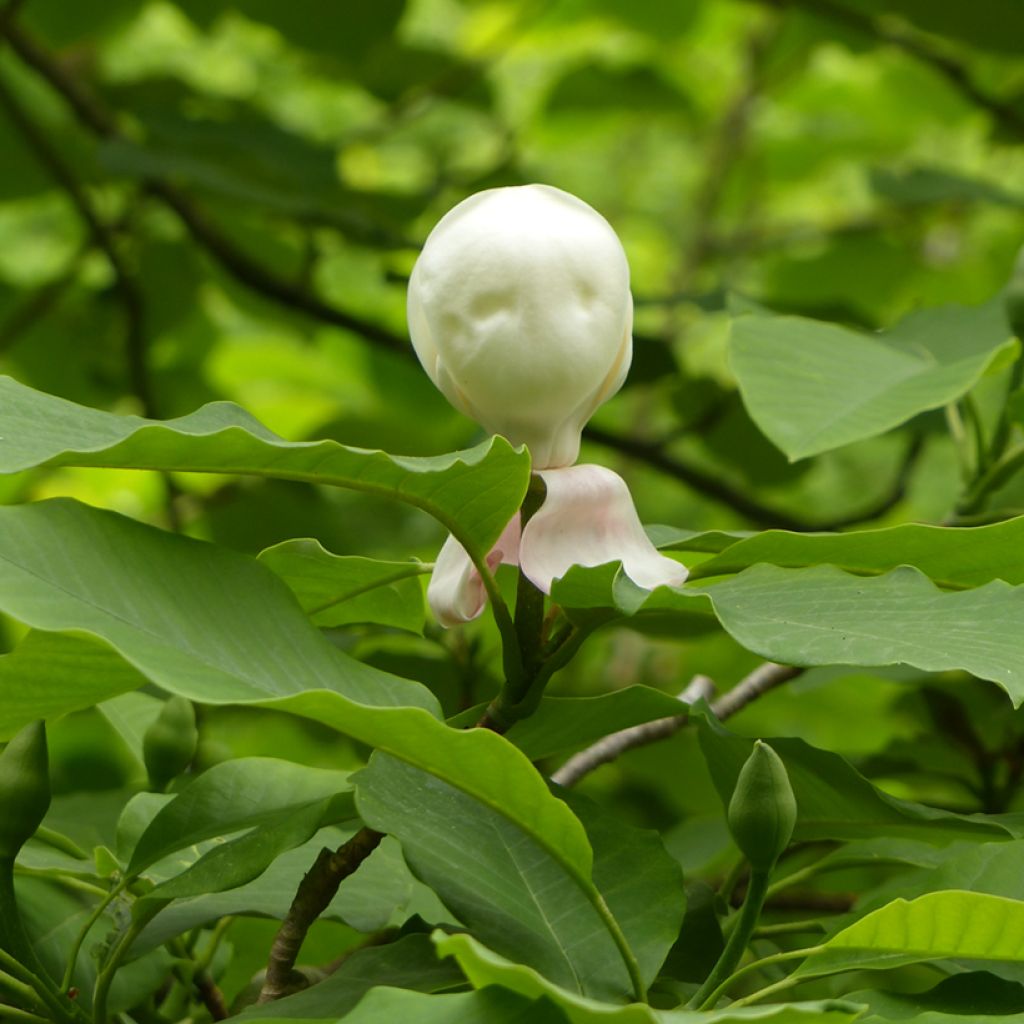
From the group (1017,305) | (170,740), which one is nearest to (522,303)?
(170,740)

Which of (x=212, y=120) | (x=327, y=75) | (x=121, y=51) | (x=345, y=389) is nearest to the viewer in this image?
(x=212, y=120)

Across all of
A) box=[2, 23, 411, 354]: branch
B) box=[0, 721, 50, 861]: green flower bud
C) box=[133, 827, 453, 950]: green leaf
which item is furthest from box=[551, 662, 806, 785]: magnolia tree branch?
box=[2, 23, 411, 354]: branch

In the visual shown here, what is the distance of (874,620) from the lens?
534mm

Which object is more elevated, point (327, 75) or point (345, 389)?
point (327, 75)

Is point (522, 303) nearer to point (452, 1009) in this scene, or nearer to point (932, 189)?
point (452, 1009)

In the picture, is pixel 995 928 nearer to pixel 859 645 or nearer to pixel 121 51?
pixel 859 645

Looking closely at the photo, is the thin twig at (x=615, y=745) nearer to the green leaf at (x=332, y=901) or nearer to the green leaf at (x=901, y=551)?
the green leaf at (x=332, y=901)

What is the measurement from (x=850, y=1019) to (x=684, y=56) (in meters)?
2.71

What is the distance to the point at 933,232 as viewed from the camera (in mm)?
2834

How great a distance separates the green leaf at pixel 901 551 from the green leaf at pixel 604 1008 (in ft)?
0.66

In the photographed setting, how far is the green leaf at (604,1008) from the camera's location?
420mm

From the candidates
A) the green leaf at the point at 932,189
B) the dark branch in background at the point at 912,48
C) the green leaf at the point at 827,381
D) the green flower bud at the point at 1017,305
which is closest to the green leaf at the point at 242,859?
the green leaf at the point at 827,381

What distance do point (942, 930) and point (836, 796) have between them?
135mm

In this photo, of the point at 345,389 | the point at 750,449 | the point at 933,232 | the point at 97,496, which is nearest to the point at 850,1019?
the point at 750,449
